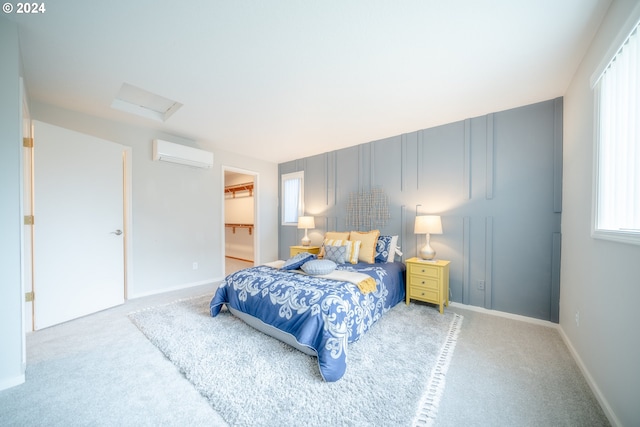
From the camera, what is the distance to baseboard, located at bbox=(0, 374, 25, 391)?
1.58m

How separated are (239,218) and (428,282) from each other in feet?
17.8

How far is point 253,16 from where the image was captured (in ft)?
5.16

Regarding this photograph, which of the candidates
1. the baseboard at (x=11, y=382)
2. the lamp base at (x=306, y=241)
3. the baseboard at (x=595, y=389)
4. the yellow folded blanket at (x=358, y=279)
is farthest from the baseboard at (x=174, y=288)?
the baseboard at (x=595, y=389)

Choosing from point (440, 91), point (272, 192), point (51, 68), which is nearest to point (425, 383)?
point (440, 91)

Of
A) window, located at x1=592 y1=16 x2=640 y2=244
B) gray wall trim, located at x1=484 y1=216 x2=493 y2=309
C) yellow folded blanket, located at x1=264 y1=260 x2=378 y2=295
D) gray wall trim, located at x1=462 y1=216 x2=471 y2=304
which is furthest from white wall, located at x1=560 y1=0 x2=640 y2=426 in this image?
yellow folded blanket, located at x1=264 y1=260 x2=378 y2=295

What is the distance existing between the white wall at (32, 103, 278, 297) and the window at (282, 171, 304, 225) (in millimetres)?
Result: 981

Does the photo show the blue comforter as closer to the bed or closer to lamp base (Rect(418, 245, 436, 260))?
the bed

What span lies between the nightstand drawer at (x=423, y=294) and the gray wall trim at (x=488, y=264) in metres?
0.68

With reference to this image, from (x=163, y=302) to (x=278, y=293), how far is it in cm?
206

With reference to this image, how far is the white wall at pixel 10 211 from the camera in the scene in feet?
5.19

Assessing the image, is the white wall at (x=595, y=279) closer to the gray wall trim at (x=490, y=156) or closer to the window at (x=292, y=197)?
the gray wall trim at (x=490, y=156)

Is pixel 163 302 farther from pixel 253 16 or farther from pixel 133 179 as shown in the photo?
pixel 253 16

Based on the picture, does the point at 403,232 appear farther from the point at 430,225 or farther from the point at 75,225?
the point at 75,225

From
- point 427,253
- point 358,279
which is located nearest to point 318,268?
point 358,279
